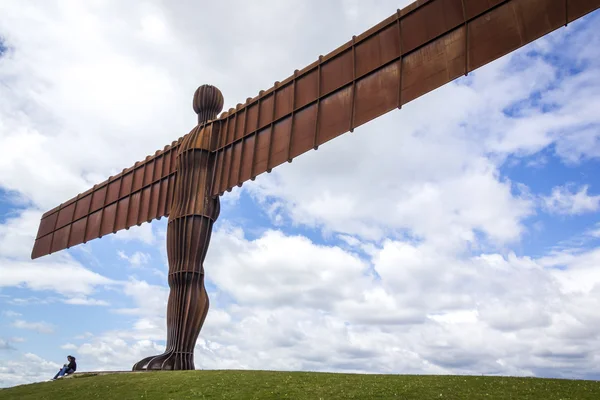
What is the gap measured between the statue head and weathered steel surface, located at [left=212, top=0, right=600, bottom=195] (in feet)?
4.20

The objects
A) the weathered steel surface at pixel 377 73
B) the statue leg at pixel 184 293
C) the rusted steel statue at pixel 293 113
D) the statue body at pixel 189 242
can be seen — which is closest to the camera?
the weathered steel surface at pixel 377 73

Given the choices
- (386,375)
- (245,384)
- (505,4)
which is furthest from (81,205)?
(505,4)

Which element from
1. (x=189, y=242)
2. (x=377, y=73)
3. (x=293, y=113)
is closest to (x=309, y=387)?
(x=189, y=242)

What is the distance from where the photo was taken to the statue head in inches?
758

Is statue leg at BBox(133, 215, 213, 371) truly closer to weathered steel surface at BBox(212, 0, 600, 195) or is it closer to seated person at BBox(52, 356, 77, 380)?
weathered steel surface at BBox(212, 0, 600, 195)

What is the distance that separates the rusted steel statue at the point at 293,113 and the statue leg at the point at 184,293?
0.11ft

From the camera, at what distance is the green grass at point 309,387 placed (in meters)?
11.1

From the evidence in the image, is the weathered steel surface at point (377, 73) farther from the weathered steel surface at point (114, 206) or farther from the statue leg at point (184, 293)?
the weathered steel surface at point (114, 206)

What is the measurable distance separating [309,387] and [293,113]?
821 centimetres

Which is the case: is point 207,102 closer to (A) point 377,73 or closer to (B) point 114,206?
(B) point 114,206

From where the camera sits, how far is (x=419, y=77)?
43.8 ft

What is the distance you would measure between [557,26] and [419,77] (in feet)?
10.9

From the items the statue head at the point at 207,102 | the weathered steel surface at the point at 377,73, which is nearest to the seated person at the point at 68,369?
the weathered steel surface at the point at 377,73

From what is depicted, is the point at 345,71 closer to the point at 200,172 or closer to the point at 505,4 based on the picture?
the point at 505,4
